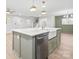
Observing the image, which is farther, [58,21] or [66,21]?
[58,21]

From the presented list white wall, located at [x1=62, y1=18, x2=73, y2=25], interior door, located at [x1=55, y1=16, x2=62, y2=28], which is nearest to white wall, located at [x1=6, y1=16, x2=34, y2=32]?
interior door, located at [x1=55, y1=16, x2=62, y2=28]

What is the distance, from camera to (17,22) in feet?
37.7

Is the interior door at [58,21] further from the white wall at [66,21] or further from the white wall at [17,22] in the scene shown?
the white wall at [17,22]

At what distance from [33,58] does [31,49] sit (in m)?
0.22

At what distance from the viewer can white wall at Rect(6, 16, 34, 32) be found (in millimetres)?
10359

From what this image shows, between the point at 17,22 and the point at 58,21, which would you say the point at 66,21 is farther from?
the point at 17,22

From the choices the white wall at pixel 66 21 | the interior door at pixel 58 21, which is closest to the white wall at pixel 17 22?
the interior door at pixel 58 21

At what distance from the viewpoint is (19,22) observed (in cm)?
1177

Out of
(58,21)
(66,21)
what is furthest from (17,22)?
(66,21)
